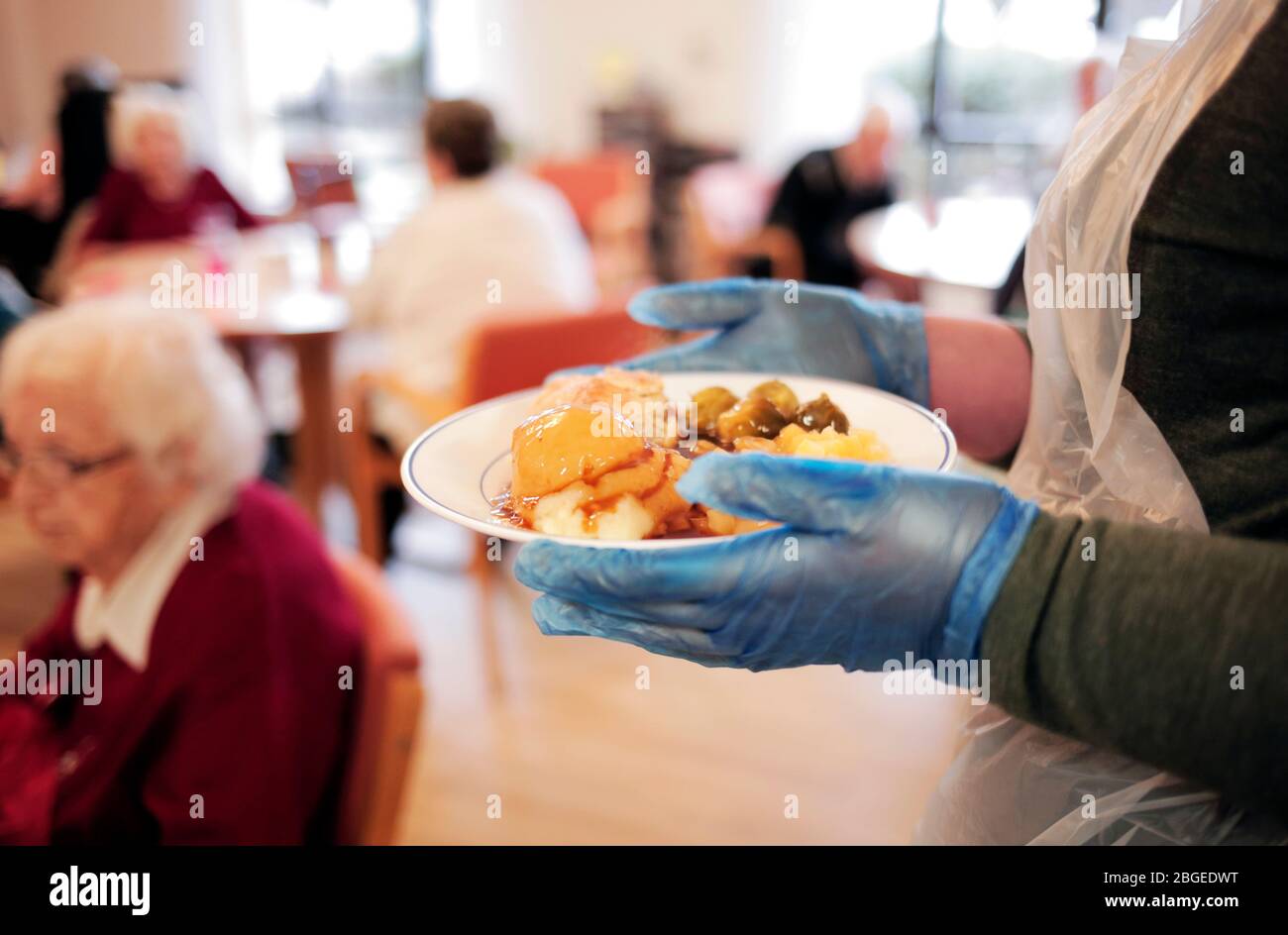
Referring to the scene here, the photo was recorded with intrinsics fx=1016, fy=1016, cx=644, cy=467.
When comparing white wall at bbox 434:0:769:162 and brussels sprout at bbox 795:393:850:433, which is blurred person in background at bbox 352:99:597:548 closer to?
brussels sprout at bbox 795:393:850:433

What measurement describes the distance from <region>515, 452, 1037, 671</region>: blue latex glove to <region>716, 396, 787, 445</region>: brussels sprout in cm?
25

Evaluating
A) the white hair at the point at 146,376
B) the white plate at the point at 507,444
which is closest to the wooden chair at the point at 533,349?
the white hair at the point at 146,376

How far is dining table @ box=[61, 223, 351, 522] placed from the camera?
3.07m

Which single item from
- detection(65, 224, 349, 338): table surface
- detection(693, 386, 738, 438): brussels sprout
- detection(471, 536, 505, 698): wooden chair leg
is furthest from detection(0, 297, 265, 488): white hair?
detection(65, 224, 349, 338): table surface

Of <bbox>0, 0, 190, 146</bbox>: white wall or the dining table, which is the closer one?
the dining table

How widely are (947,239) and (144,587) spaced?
3217 mm

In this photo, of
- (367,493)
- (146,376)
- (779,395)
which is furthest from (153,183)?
(779,395)

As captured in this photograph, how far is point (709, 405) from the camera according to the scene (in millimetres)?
974

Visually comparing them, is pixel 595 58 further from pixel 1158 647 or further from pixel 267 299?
pixel 1158 647

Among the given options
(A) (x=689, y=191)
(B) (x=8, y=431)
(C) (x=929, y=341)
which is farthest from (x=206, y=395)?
(A) (x=689, y=191)

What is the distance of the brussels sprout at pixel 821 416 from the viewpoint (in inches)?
35.1

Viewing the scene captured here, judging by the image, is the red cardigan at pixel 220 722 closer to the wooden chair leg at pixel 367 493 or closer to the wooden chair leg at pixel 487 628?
the wooden chair leg at pixel 487 628

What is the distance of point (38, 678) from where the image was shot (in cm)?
154

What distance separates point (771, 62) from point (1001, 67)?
4.75ft
